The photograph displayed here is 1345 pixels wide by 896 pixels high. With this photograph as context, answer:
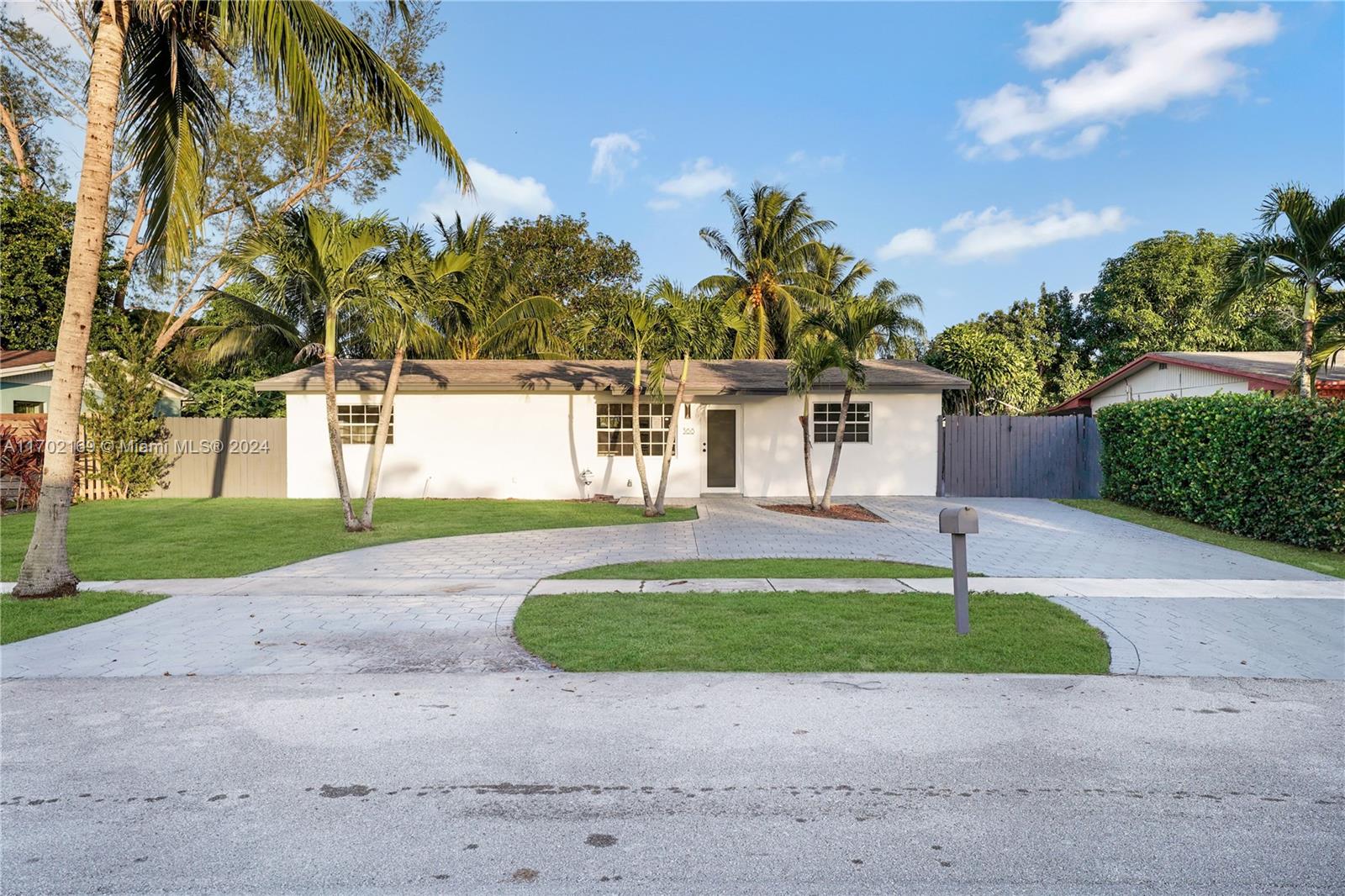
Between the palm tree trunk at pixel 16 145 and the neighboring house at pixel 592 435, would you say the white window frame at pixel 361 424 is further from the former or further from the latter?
the palm tree trunk at pixel 16 145

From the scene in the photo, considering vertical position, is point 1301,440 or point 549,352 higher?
point 549,352

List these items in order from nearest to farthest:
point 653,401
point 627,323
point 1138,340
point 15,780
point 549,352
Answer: point 15,780, point 627,323, point 653,401, point 549,352, point 1138,340

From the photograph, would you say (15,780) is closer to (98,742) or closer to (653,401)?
(98,742)

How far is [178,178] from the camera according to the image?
8188 millimetres

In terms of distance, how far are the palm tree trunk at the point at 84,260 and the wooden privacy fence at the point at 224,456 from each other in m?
11.2

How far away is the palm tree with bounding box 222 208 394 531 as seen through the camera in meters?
10.8

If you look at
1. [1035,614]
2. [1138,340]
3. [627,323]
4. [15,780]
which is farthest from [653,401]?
[1138,340]

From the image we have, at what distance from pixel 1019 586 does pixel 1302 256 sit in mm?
8161

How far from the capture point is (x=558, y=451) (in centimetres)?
1730

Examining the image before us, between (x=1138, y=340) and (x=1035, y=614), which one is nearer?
(x=1035, y=614)

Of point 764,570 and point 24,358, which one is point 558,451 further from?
point 24,358

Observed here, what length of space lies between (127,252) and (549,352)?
45.4 feet

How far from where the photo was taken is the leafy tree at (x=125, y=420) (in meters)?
16.7

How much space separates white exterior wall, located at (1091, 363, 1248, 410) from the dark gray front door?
9.27m
